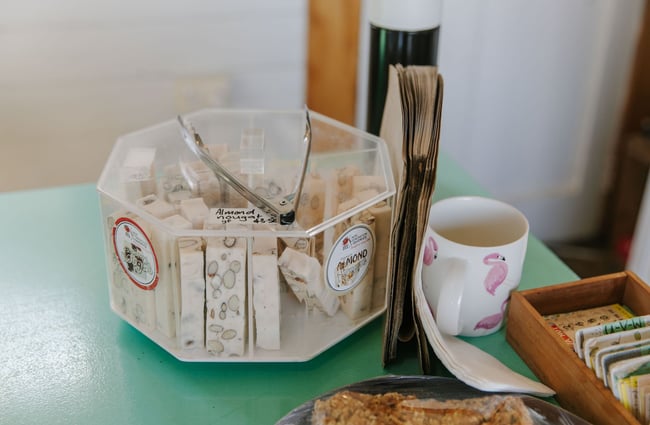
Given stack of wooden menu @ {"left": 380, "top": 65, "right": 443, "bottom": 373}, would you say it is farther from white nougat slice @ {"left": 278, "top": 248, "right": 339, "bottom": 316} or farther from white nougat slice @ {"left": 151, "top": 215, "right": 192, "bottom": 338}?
white nougat slice @ {"left": 151, "top": 215, "right": 192, "bottom": 338}

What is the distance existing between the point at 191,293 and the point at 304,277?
0.10 m

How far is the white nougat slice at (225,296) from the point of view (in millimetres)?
667

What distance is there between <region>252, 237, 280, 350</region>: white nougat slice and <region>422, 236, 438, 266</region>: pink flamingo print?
0.16m

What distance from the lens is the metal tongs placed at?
2.24 ft

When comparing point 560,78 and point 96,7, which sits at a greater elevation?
point 96,7

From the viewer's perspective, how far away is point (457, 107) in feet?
5.98

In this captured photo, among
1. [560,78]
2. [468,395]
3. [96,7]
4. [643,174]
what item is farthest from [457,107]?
[468,395]

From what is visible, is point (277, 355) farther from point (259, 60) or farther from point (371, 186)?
point (259, 60)

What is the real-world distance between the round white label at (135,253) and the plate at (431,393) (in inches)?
7.5

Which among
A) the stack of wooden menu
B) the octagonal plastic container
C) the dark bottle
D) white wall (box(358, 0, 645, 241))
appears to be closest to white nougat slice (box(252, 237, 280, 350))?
the octagonal plastic container

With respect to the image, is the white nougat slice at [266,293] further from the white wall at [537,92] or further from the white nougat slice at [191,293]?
the white wall at [537,92]

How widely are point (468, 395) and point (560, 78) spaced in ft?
4.58

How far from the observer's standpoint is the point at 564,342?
2.19ft

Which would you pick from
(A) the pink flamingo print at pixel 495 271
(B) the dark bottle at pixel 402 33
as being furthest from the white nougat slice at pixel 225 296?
(B) the dark bottle at pixel 402 33
